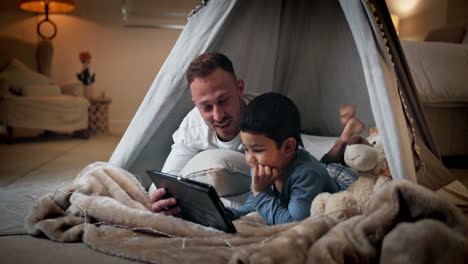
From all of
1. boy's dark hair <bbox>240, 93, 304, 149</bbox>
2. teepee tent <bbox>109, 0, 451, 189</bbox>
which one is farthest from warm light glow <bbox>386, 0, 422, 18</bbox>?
boy's dark hair <bbox>240, 93, 304, 149</bbox>

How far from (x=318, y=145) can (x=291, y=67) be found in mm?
483

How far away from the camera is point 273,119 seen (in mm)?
1256

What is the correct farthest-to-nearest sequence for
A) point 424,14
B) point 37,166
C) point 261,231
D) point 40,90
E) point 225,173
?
point 424,14, point 40,90, point 37,166, point 225,173, point 261,231

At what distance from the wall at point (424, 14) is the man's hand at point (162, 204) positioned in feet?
11.9

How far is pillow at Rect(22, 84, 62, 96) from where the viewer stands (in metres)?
3.90

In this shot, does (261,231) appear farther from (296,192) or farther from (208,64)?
(208,64)

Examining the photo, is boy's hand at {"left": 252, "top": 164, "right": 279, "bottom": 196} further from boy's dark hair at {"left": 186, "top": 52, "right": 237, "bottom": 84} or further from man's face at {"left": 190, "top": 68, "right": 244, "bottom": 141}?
boy's dark hair at {"left": 186, "top": 52, "right": 237, "bottom": 84}

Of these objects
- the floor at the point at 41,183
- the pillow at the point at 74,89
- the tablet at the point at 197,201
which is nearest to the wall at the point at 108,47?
the pillow at the point at 74,89

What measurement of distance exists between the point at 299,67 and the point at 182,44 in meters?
0.56

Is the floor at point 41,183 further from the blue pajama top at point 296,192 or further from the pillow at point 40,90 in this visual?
the pillow at point 40,90

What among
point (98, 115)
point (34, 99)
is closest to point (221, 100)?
point (34, 99)

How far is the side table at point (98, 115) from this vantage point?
433 cm

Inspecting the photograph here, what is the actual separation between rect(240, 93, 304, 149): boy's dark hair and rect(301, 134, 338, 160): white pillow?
24 cm

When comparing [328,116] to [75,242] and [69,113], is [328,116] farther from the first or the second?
[69,113]
